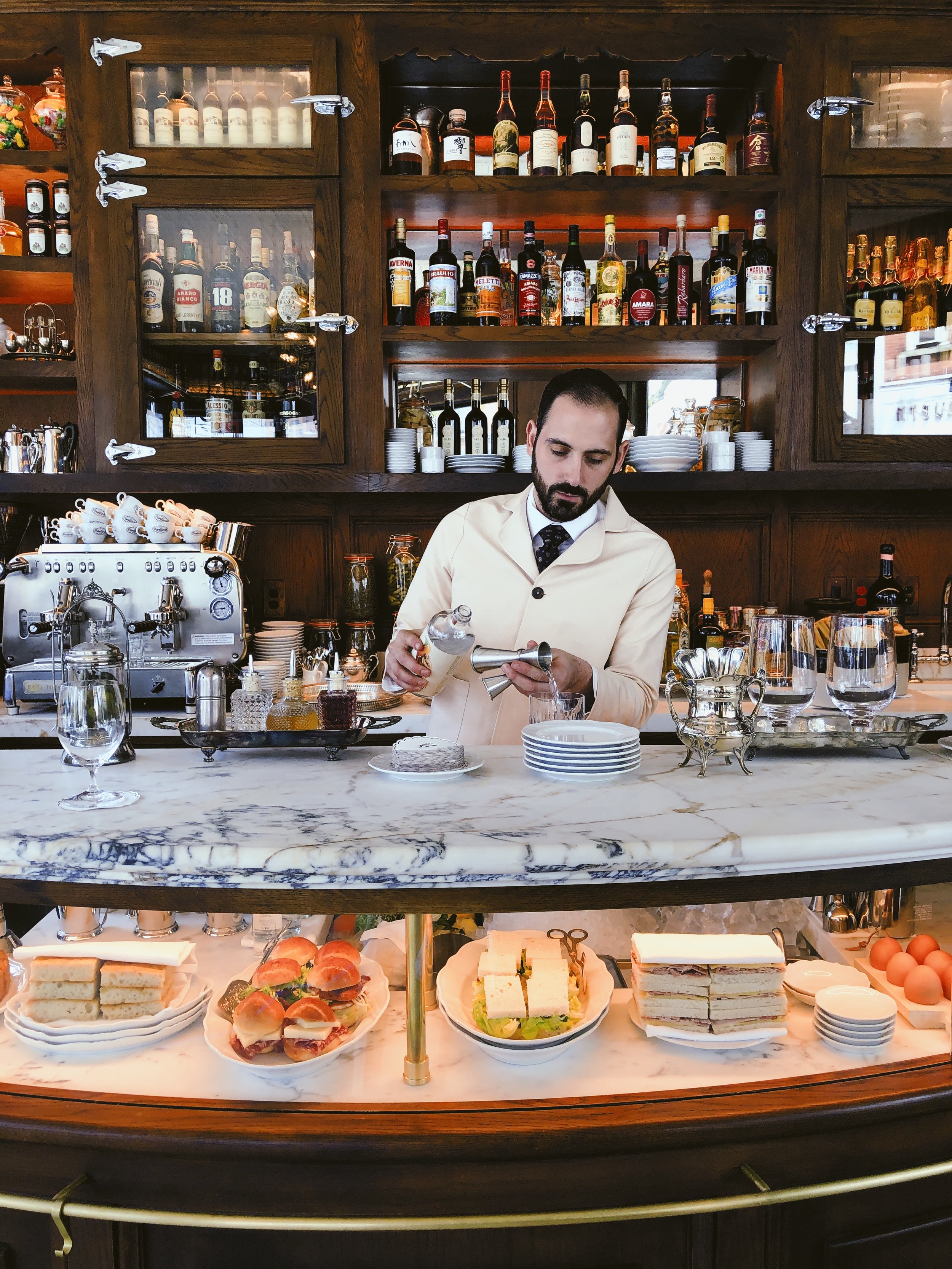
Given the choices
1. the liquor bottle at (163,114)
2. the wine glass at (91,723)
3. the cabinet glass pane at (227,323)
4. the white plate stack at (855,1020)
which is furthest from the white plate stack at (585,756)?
the liquor bottle at (163,114)

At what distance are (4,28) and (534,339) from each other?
5.81 ft

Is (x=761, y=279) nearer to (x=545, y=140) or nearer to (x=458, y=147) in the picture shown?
(x=545, y=140)

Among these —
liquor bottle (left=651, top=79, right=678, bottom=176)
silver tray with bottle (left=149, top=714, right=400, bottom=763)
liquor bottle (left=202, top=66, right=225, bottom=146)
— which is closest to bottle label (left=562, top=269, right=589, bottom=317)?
liquor bottle (left=651, top=79, right=678, bottom=176)

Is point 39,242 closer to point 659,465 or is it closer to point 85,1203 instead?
point 659,465

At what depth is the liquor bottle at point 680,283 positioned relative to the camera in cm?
294

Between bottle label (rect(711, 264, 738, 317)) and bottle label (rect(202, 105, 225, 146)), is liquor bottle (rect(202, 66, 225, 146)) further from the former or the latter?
bottle label (rect(711, 264, 738, 317))

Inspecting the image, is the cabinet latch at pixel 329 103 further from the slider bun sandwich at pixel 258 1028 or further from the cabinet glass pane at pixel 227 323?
the slider bun sandwich at pixel 258 1028

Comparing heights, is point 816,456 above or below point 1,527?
above

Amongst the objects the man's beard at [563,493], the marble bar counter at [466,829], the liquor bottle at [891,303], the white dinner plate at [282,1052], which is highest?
the liquor bottle at [891,303]

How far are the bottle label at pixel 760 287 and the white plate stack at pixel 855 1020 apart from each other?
2225 mm

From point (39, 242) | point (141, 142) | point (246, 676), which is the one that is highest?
point (141, 142)

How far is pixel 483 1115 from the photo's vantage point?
103 cm

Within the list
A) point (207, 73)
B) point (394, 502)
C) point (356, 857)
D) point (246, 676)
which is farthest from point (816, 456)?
point (356, 857)

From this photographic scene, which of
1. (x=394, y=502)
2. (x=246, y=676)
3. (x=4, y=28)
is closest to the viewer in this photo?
(x=246, y=676)
